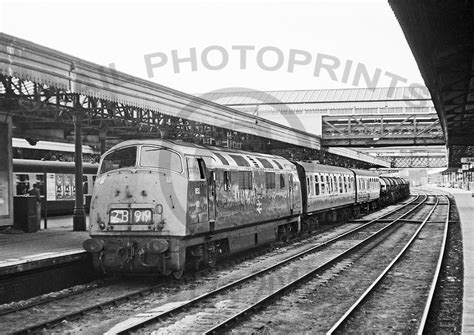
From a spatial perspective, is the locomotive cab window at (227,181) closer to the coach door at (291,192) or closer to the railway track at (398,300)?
the railway track at (398,300)

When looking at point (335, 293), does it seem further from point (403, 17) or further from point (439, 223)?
point (439, 223)

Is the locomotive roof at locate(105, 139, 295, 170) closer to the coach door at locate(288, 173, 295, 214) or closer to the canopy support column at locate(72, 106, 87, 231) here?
the coach door at locate(288, 173, 295, 214)

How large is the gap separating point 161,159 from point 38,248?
379 cm

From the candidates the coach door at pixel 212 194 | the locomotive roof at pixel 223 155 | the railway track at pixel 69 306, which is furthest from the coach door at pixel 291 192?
the railway track at pixel 69 306

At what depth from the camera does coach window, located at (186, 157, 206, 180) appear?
1166 centimetres

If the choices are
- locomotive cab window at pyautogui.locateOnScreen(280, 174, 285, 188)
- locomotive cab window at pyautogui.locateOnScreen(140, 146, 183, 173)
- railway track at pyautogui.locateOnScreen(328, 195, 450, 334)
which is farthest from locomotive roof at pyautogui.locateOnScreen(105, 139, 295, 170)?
railway track at pyautogui.locateOnScreen(328, 195, 450, 334)

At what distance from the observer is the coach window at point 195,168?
38.3ft

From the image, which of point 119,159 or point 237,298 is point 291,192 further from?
point 237,298

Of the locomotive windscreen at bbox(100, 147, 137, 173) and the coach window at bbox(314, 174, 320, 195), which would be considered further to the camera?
the coach window at bbox(314, 174, 320, 195)

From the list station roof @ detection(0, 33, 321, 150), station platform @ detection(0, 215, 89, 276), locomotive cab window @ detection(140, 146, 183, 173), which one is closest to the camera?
station platform @ detection(0, 215, 89, 276)

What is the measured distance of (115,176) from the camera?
11594mm

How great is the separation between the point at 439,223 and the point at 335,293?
18.6 m

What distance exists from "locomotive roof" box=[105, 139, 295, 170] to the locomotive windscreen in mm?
137

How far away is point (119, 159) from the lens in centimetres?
1180
